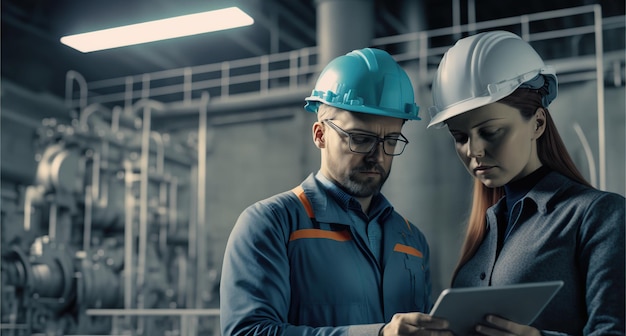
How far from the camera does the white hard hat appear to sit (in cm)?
216

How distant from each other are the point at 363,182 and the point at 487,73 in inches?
21.4

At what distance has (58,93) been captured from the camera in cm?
1061

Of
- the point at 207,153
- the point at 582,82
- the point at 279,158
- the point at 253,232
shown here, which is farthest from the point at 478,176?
the point at 207,153

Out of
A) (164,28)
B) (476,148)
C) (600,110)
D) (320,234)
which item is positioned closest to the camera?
(476,148)

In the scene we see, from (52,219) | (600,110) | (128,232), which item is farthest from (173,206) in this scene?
(600,110)

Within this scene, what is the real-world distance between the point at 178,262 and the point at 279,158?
2.24 metres

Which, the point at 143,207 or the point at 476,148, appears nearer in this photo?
the point at 476,148

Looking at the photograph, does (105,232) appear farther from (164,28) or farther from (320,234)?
(320,234)

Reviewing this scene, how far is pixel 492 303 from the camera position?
5.95 feet

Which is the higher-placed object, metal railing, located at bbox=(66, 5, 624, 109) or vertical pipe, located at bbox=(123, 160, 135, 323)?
metal railing, located at bbox=(66, 5, 624, 109)

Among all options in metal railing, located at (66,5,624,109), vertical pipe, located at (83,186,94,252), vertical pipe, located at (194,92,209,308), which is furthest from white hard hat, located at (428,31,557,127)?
vertical pipe, located at (83,186,94,252)

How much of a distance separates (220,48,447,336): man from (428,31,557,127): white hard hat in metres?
0.22

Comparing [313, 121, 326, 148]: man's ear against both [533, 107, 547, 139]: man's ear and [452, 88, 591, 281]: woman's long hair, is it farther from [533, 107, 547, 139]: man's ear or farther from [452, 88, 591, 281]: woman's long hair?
[533, 107, 547, 139]: man's ear

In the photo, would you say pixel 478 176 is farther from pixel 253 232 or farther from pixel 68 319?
pixel 68 319
